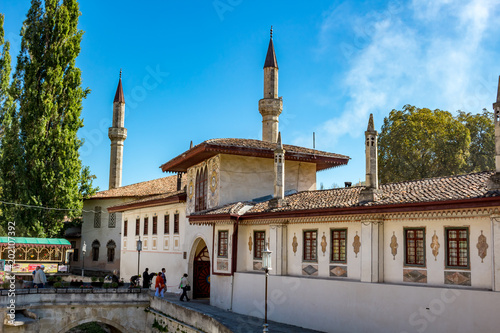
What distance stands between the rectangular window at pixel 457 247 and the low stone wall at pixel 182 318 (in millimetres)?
5382

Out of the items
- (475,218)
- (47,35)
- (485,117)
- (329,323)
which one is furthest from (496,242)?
(47,35)

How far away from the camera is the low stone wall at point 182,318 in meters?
14.5

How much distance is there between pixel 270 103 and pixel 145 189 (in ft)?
35.4

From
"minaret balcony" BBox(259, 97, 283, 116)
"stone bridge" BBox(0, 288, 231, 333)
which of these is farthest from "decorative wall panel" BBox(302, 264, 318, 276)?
"minaret balcony" BBox(259, 97, 283, 116)

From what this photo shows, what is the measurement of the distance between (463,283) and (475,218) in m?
1.40

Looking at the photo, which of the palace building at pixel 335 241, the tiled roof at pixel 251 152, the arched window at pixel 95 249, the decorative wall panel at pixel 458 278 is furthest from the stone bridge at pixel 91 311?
the arched window at pixel 95 249

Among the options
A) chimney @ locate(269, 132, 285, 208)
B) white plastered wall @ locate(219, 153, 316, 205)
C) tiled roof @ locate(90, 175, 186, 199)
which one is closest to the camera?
chimney @ locate(269, 132, 285, 208)

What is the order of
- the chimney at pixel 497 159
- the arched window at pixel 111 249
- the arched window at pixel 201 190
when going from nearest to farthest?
the chimney at pixel 497 159, the arched window at pixel 201 190, the arched window at pixel 111 249

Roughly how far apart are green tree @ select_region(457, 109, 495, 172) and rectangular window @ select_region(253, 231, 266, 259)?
61.3 feet

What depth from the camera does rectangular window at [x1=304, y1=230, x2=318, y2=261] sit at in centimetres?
1529

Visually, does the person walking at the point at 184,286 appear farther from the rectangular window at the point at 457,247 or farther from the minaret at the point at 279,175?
→ the rectangular window at the point at 457,247

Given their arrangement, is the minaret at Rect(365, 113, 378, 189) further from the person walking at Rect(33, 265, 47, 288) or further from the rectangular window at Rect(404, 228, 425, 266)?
the person walking at Rect(33, 265, 47, 288)

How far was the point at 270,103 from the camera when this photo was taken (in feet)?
110

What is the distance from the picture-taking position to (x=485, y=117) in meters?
32.4
